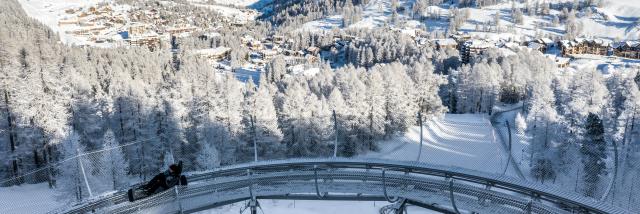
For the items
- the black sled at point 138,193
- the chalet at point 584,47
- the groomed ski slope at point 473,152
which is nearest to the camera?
the black sled at point 138,193

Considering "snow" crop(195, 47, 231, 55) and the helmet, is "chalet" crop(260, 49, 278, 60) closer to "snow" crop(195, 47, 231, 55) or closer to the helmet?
"snow" crop(195, 47, 231, 55)

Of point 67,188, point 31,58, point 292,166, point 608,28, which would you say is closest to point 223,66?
point 31,58

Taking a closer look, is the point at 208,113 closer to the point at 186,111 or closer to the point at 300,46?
the point at 186,111

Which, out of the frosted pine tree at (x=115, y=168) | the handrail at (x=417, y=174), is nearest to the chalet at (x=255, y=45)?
the frosted pine tree at (x=115, y=168)

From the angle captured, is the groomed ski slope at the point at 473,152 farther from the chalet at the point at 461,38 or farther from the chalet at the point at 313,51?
the chalet at the point at 313,51

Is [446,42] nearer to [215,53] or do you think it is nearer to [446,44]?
[446,44]

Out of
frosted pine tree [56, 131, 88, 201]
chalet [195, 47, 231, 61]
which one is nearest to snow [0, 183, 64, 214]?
frosted pine tree [56, 131, 88, 201]

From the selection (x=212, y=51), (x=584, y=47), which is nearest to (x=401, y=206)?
(x=584, y=47)
